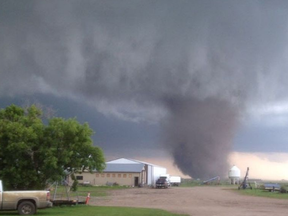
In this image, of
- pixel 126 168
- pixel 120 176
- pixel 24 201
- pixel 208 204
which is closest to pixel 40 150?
pixel 24 201

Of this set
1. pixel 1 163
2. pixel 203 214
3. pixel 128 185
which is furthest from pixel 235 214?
pixel 128 185

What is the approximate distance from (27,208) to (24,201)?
0.46m

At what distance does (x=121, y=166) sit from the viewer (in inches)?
3789

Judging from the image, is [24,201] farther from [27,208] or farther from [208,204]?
[208,204]

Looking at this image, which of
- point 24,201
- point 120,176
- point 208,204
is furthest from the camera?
point 120,176

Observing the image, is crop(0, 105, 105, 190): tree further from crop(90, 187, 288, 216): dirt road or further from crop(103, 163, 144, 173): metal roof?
crop(103, 163, 144, 173): metal roof

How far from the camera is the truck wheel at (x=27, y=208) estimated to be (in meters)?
25.9

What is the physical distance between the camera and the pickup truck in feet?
83.6

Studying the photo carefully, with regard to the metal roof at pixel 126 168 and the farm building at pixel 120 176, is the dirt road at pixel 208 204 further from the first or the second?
the metal roof at pixel 126 168

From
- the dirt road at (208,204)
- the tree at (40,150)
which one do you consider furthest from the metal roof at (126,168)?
the tree at (40,150)

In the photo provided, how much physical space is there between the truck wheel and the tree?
5262mm

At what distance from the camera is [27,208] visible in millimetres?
26016

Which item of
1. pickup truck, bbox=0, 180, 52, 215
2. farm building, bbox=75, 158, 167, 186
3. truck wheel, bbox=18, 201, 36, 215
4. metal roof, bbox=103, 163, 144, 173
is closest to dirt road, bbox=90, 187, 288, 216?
pickup truck, bbox=0, 180, 52, 215

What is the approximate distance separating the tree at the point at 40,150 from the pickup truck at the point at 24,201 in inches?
202
